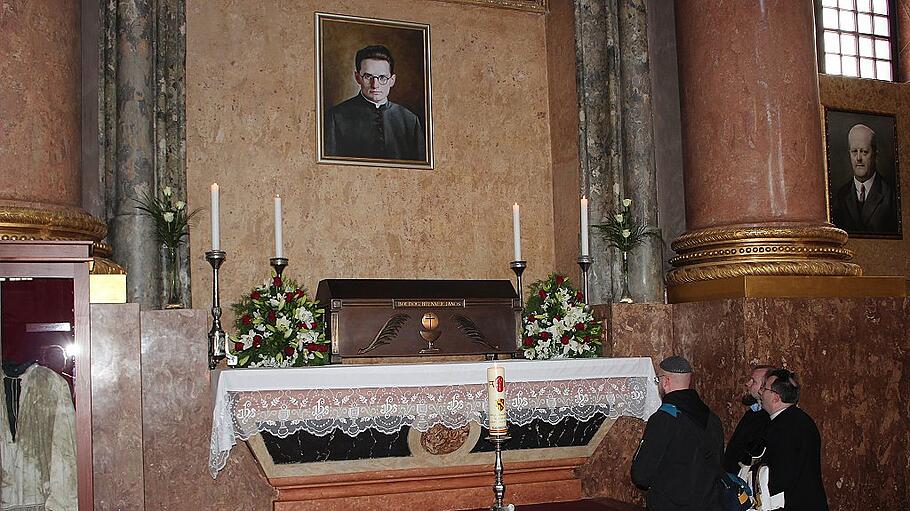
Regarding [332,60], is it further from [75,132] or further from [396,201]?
[75,132]

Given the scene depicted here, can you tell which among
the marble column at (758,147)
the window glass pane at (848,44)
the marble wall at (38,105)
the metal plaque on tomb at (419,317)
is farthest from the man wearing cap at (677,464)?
the window glass pane at (848,44)

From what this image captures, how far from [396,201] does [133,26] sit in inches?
105

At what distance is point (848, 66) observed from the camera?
11836 millimetres

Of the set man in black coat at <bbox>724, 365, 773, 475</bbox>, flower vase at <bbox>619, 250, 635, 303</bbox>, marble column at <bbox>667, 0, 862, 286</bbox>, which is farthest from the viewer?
flower vase at <bbox>619, 250, 635, 303</bbox>

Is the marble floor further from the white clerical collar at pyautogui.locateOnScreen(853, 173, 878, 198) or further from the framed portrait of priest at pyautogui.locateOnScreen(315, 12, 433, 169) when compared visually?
the white clerical collar at pyautogui.locateOnScreen(853, 173, 878, 198)

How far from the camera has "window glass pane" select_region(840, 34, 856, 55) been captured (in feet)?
38.8

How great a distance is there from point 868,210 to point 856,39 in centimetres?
214

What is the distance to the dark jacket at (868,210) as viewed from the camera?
10.9m

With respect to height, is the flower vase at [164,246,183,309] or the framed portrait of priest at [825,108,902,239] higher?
the framed portrait of priest at [825,108,902,239]

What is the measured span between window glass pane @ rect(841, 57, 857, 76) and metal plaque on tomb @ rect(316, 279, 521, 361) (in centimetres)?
578

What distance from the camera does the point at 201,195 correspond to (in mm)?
8734

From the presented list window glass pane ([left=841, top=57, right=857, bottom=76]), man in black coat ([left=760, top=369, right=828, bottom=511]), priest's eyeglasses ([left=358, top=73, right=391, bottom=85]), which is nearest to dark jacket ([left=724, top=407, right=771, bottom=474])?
man in black coat ([left=760, top=369, right=828, bottom=511])

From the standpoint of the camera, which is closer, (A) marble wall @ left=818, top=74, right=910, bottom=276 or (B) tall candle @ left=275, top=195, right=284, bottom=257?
(B) tall candle @ left=275, top=195, right=284, bottom=257

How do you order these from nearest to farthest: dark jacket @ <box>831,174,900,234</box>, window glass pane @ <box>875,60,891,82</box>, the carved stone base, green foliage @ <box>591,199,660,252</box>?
the carved stone base < green foliage @ <box>591,199,660,252</box> < dark jacket @ <box>831,174,900,234</box> < window glass pane @ <box>875,60,891,82</box>
